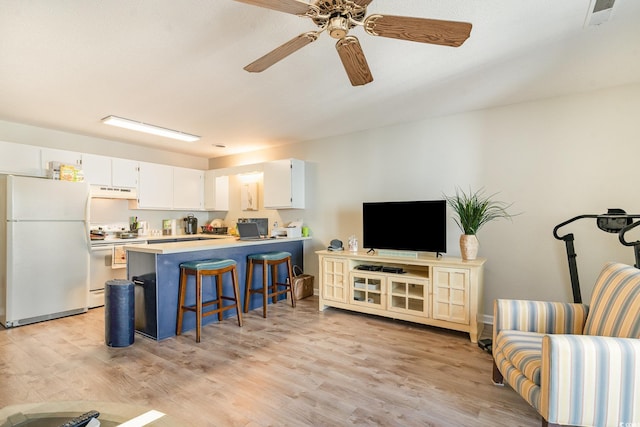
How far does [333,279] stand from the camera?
388 cm

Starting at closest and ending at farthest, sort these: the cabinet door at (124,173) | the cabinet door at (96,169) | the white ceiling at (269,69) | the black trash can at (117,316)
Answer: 1. the white ceiling at (269,69)
2. the black trash can at (117,316)
3. the cabinet door at (96,169)
4. the cabinet door at (124,173)

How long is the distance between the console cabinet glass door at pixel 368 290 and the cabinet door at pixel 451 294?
0.60 meters

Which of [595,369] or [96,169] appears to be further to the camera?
[96,169]

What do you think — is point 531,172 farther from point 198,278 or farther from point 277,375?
point 198,278

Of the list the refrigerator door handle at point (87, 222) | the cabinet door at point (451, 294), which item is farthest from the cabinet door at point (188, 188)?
the cabinet door at point (451, 294)

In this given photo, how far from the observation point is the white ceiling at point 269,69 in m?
1.84

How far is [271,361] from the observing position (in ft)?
8.29

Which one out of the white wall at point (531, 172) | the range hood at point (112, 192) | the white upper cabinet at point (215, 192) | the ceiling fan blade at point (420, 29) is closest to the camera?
the ceiling fan blade at point (420, 29)

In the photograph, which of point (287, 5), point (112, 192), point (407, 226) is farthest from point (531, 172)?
point (112, 192)

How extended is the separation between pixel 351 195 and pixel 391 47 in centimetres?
240

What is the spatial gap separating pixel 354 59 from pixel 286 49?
1.35 feet

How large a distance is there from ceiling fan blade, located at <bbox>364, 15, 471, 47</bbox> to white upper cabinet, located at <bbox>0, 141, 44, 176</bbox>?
4586 millimetres

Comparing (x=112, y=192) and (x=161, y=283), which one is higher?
(x=112, y=192)

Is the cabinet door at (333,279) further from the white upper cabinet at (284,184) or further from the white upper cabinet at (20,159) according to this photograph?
the white upper cabinet at (20,159)
